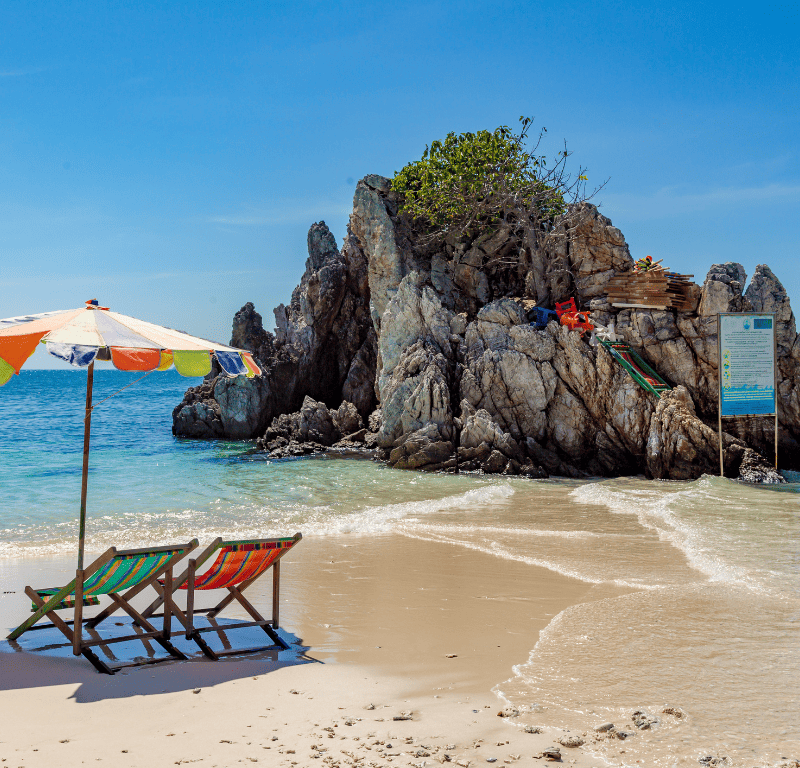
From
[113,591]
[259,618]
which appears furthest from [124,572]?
[259,618]

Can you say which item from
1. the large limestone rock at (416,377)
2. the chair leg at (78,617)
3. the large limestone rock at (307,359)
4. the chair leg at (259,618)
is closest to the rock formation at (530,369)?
the large limestone rock at (416,377)

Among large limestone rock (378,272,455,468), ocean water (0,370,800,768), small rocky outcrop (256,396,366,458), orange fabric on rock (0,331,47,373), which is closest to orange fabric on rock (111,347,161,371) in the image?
orange fabric on rock (0,331,47,373)

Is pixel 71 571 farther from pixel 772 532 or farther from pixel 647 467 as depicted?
pixel 647 467

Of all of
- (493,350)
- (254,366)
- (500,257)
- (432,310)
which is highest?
(500,257)

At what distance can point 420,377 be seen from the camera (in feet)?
77.0

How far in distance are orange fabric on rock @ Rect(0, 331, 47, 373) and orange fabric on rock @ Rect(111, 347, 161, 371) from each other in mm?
760

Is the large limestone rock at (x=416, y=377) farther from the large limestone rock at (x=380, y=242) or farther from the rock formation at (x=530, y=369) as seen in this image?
the large limestone rock at (x=380, y=242)

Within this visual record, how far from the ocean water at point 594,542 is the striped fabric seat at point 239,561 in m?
2.47

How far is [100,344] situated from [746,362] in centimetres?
1983

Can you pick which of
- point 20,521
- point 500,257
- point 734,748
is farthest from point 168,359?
point 500,257

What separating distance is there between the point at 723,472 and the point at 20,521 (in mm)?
18425

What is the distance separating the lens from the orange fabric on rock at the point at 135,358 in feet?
18.2

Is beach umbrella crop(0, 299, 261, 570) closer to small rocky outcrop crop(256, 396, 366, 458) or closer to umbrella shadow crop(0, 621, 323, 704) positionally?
umbrella shadow crop(0, 621, 323, 704)

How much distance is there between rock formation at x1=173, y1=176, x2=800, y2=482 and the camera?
70.4 ft
